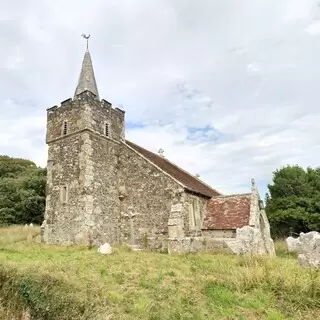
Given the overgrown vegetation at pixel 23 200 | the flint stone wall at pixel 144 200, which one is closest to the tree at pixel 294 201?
the flint stone wall at pixel 144 200

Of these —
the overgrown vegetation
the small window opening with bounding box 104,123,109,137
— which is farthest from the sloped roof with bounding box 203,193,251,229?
the overgrown vegetation

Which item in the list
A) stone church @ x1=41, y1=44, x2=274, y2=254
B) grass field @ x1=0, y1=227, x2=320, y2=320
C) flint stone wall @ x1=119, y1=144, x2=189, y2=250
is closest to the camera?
grass field @ x1=0, y1=227, x2=320, y2=320

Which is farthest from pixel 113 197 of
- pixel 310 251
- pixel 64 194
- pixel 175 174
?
pixel 310 251

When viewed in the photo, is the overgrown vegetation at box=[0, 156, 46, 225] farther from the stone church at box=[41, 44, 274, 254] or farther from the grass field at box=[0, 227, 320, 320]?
the grass field at box=[0, 227, 320, 320]

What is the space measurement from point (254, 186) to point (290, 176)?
18864mm

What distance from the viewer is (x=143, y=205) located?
18.7m

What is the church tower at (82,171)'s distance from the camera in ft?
56.5

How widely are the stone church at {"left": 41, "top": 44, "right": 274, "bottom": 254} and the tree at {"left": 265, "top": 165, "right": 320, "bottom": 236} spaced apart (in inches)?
569

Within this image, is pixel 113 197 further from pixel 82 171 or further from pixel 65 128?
pixel 65 128

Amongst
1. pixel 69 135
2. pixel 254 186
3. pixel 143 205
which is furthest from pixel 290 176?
pixel 69 135

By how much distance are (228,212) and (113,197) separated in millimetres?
7319

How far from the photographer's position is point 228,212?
19297mm

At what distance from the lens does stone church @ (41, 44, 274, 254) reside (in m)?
17.2

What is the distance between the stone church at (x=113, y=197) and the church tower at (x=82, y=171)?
0.05m
